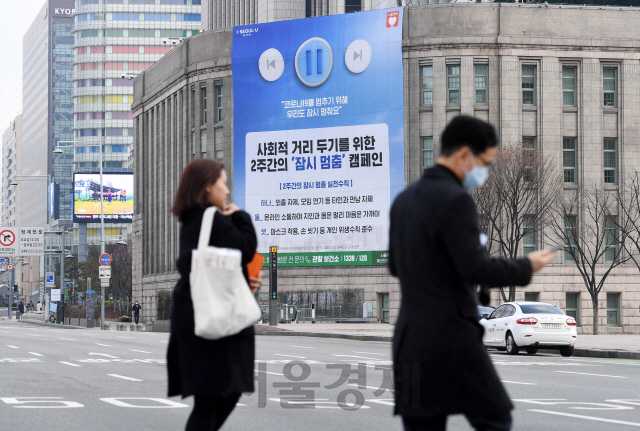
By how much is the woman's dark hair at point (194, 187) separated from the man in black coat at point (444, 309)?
1406mm

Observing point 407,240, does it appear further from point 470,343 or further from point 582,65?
point 582,65

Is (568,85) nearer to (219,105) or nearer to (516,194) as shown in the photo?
(516,194)

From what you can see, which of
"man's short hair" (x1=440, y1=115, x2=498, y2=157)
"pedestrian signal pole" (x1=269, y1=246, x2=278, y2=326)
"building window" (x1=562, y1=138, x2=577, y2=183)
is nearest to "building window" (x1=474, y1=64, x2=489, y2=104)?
"building window" (x1=562, y1=138, x2=577, y2=183)

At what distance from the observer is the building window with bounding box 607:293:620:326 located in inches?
2053

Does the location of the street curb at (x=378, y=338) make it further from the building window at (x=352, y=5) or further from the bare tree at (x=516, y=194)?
the building window at (x=352, y=5)

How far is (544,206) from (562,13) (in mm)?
12529

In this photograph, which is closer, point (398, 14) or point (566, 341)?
point (566, 341)

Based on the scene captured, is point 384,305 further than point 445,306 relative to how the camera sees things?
Yes

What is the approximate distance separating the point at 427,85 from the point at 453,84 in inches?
52.8

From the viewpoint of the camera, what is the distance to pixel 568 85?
53.8m

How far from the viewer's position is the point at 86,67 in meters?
153

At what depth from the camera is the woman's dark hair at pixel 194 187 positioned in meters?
5.61

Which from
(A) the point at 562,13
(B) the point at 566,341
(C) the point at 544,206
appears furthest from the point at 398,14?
(B) the point at 566,341

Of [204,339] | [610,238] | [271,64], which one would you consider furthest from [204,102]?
[204,339]
